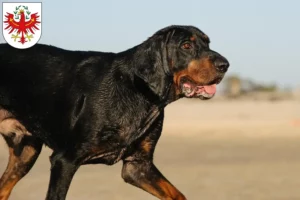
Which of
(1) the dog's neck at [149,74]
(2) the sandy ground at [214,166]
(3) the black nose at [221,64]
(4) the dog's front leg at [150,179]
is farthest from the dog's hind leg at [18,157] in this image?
(2) the sandy ground at [214,166]

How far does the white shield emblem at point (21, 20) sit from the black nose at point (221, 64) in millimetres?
2640

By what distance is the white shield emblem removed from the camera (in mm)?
8969

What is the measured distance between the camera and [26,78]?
7.49 m

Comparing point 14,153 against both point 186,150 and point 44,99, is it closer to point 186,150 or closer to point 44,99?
point 44,99

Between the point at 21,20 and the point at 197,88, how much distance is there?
346 centimetres

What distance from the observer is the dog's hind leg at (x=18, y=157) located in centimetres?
798

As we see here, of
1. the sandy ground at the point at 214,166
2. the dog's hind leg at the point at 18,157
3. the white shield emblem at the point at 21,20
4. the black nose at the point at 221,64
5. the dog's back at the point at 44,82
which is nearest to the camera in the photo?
the black nose at the point at 221,64

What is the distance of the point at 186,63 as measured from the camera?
680 centimetres

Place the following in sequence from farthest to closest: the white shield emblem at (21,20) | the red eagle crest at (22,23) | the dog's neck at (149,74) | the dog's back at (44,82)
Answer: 1. the red eagle crest at (22,23)
2. the white shield emblem at (21,20)
3. the dog's back at (44,82)
4. the dog's neck at (149,74)

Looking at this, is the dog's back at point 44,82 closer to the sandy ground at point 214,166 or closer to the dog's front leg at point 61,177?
the dog's front leg at point 61,177

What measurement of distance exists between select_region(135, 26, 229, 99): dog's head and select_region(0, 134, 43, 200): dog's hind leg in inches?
66.5

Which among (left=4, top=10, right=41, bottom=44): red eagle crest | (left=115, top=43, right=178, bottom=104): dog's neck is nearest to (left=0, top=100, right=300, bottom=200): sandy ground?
(left=4, top=10, right=41, bottom=44): red eagle crest

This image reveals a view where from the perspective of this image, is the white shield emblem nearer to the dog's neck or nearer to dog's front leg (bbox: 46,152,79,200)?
the dog's neck

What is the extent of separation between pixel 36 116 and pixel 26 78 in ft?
1.16
